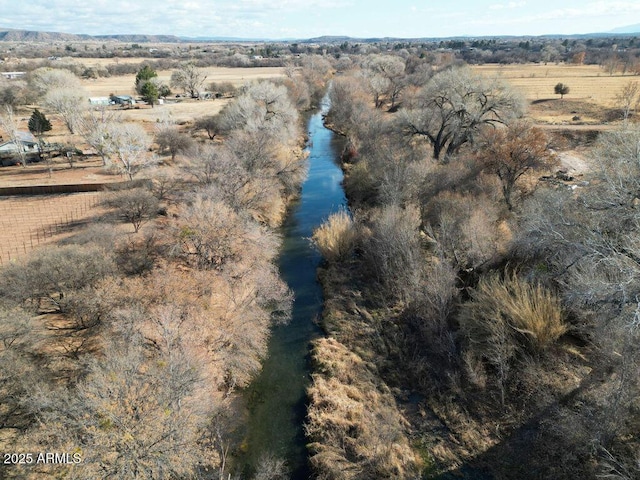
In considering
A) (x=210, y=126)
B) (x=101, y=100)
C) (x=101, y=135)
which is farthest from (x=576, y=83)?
(x=101, y=100)

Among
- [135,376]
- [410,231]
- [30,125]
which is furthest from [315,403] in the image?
[30,125]

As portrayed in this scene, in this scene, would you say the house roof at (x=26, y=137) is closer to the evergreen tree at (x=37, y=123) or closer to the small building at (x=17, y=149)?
the small building at (x=17, y=149)

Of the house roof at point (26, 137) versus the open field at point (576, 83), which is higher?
the open field at point (576, 83)

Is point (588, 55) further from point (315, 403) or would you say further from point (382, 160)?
point (315, 403)

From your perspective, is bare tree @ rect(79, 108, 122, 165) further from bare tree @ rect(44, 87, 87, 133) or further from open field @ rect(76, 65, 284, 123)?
open field @ rect(76, 65, 284, 123)

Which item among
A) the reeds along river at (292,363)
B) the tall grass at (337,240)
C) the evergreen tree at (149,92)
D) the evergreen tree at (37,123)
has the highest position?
the evergreen tree at (149,92)

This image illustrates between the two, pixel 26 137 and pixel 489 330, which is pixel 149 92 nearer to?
pixel 26 137

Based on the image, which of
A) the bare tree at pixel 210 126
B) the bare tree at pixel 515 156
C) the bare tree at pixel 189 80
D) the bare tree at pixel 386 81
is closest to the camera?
the bare tree at pixel 515 156

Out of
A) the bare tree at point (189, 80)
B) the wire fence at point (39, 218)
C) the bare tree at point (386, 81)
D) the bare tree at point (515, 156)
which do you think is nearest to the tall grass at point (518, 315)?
the bare tree at point (515, 156)
